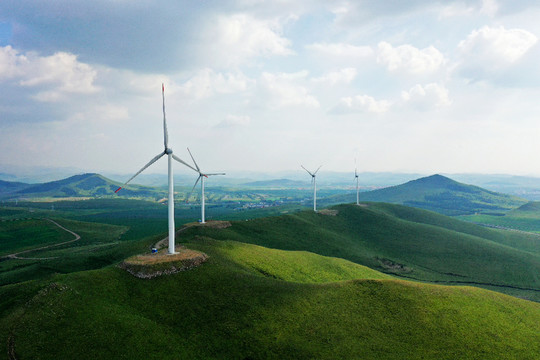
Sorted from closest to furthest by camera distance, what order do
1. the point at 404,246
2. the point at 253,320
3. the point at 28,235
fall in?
the point at 253,320, the point at 404,246, the point at 28,235

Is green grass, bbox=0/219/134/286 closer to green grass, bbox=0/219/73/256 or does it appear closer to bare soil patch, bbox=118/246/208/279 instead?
green grass, bbox=0/219/73/256

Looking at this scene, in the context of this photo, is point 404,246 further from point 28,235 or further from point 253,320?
point 28,235

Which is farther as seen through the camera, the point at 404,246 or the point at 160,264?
the point at 404,246

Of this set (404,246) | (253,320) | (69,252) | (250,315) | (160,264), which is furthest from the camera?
(404,246)

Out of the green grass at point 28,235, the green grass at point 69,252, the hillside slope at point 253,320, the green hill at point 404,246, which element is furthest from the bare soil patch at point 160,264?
the green grass at point 28,235

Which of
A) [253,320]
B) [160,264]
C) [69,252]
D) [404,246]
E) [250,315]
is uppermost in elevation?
[160,264]

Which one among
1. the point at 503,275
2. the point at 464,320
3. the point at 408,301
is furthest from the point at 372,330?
the point at 503,275

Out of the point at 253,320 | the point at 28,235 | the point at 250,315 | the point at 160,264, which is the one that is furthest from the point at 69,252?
the point at 253,320

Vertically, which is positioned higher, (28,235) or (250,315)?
(250,315)
